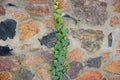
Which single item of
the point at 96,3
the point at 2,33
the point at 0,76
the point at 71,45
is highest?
the point at 96,3

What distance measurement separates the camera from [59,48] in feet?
9.19

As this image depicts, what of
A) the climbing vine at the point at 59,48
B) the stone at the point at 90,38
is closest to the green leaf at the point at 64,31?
the climbing vine at the point at 59,48

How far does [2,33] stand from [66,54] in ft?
2.11

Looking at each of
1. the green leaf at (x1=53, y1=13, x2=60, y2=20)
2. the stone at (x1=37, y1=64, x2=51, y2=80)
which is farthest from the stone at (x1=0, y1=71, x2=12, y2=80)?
the green leaf at (x1=53, y1=13, x2=60, y2=20)

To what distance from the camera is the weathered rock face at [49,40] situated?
2773 millimetres

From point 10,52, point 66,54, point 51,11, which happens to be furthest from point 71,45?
point 10,52

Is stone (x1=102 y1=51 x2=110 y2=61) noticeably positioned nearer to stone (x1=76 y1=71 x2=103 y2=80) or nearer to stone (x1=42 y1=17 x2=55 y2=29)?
stone (x1=76 y1=71 x2=103 y2=80)

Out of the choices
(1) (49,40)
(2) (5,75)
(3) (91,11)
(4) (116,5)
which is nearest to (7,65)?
(2) (5,75)

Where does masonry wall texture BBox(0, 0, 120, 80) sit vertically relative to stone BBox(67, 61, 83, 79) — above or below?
above

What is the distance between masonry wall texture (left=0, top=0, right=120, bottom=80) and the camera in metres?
2.68

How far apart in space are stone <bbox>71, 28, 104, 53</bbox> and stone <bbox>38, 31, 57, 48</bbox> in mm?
209

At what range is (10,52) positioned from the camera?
270cm

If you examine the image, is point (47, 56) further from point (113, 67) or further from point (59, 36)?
point (113, 67)

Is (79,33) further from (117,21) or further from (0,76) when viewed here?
(0,76)
